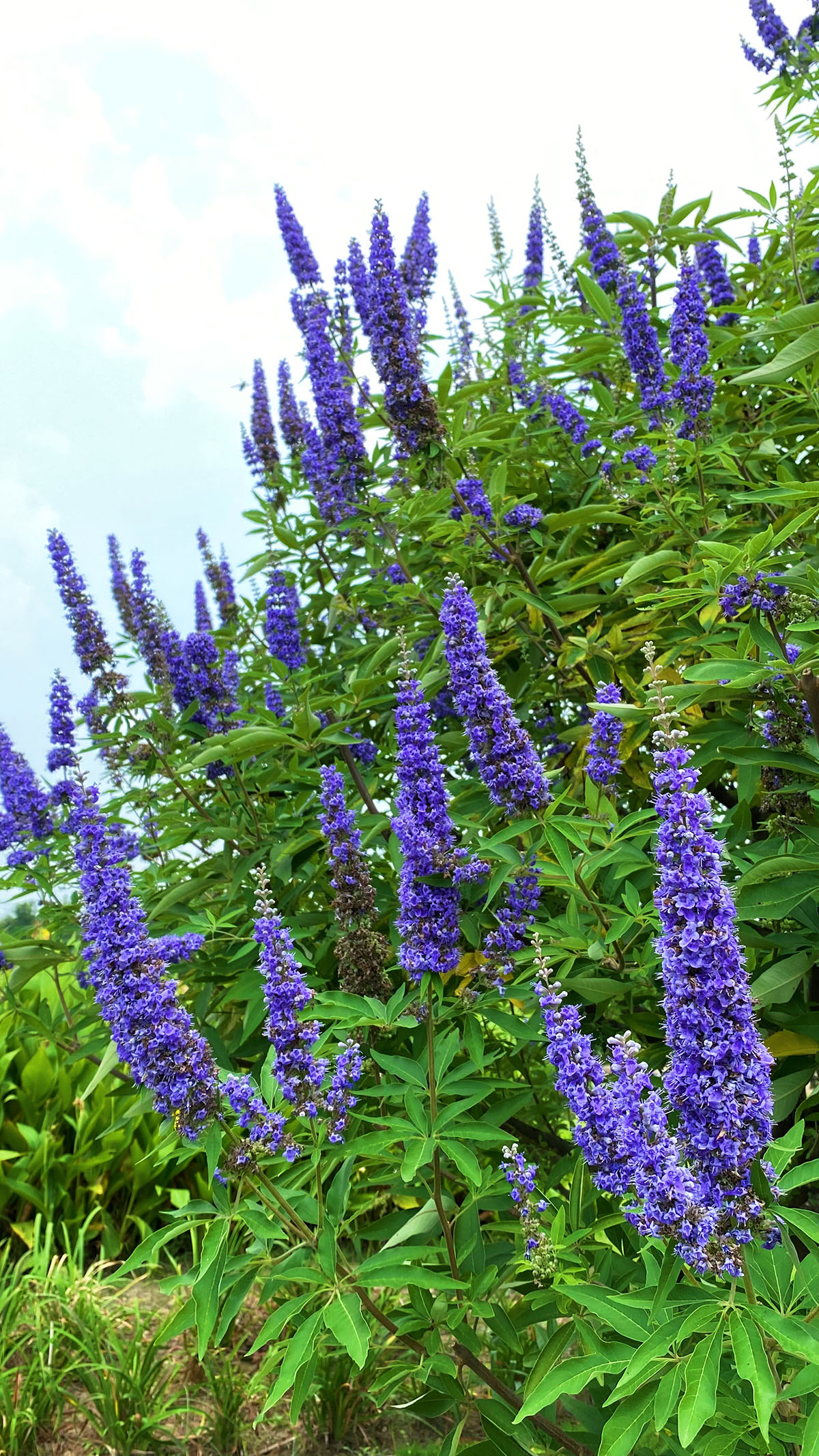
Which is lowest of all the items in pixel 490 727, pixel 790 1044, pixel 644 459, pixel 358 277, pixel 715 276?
pixel 790 1044

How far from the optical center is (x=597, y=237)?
17.2 feet

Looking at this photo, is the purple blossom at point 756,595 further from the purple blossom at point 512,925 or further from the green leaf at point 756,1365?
the green leaf at point 756,1365

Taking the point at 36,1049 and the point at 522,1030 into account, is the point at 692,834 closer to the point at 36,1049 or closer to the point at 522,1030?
the point at 522,1030

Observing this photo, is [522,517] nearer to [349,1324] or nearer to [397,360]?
[397,360]

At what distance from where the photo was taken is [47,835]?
5.64 metres

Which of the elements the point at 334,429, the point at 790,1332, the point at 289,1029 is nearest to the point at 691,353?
the point at 334,429

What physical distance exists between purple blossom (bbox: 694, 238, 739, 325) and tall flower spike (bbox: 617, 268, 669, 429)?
1597 millimetres

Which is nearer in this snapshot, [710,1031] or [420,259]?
[710,1031]

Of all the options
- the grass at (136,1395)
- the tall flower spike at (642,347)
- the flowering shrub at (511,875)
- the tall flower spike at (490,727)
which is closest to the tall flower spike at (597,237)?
the flowering shrub at (511,875)

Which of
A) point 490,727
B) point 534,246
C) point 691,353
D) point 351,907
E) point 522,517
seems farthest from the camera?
point 534,246

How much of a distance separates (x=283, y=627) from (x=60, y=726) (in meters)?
1.63

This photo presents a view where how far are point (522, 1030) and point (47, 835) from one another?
143 inches

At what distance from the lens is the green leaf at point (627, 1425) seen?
1829 millimetres

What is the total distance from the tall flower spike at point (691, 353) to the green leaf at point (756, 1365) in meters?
3.30
